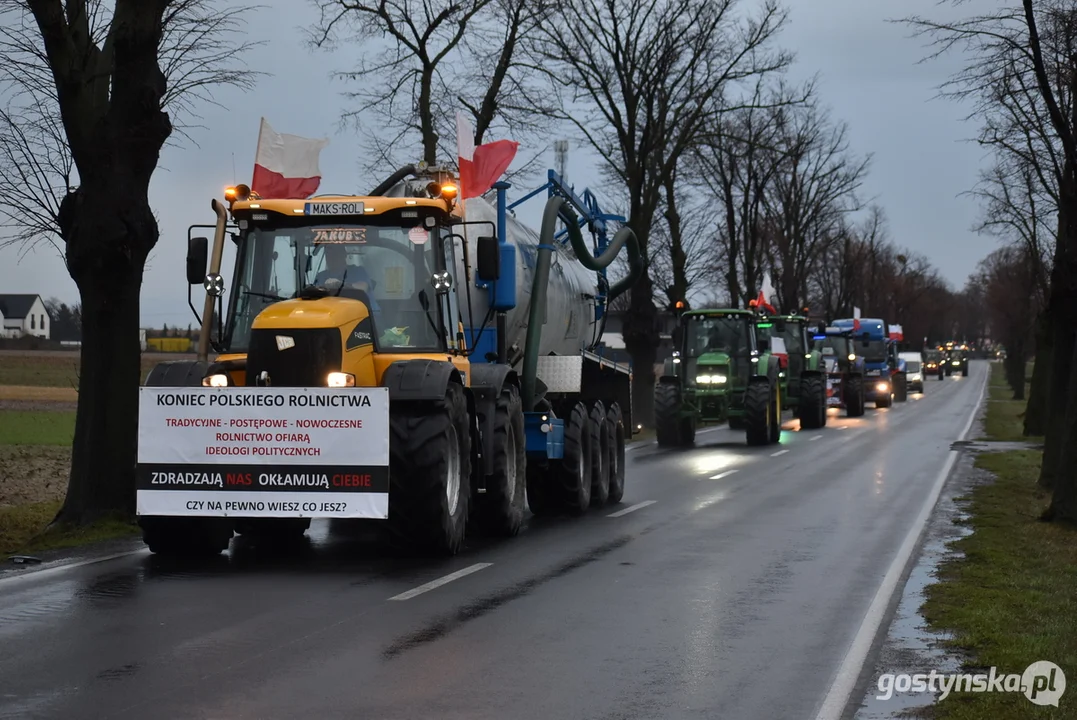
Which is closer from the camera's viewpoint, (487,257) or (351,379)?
(351,379)

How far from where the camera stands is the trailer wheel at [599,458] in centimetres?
1830

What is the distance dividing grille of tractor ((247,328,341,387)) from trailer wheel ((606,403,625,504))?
743 centimetres

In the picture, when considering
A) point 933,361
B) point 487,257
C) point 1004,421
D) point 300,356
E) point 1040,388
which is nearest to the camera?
point 300,356

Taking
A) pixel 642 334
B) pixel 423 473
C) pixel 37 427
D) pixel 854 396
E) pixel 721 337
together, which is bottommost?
pixel 37 427

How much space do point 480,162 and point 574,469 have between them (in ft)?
13.1

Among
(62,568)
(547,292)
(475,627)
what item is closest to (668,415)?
(547,292)

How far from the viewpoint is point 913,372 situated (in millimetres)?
76812

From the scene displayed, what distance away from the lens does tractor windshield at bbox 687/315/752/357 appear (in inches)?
1302

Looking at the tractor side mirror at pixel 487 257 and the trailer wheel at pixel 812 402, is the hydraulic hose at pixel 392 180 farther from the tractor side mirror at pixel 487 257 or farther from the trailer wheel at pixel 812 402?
the trailer wheel at pixel 812 402

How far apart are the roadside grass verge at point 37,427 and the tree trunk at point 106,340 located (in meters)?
11.6

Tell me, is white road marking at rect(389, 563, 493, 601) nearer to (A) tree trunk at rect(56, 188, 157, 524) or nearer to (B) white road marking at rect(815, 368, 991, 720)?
(B) white road marking at rect(815, 368, 991, 720)

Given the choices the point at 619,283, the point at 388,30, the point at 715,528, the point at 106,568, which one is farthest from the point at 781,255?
the point at 106,568

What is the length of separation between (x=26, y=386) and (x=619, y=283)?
34.6 meters

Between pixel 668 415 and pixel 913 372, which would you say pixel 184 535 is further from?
pixel 913 372
